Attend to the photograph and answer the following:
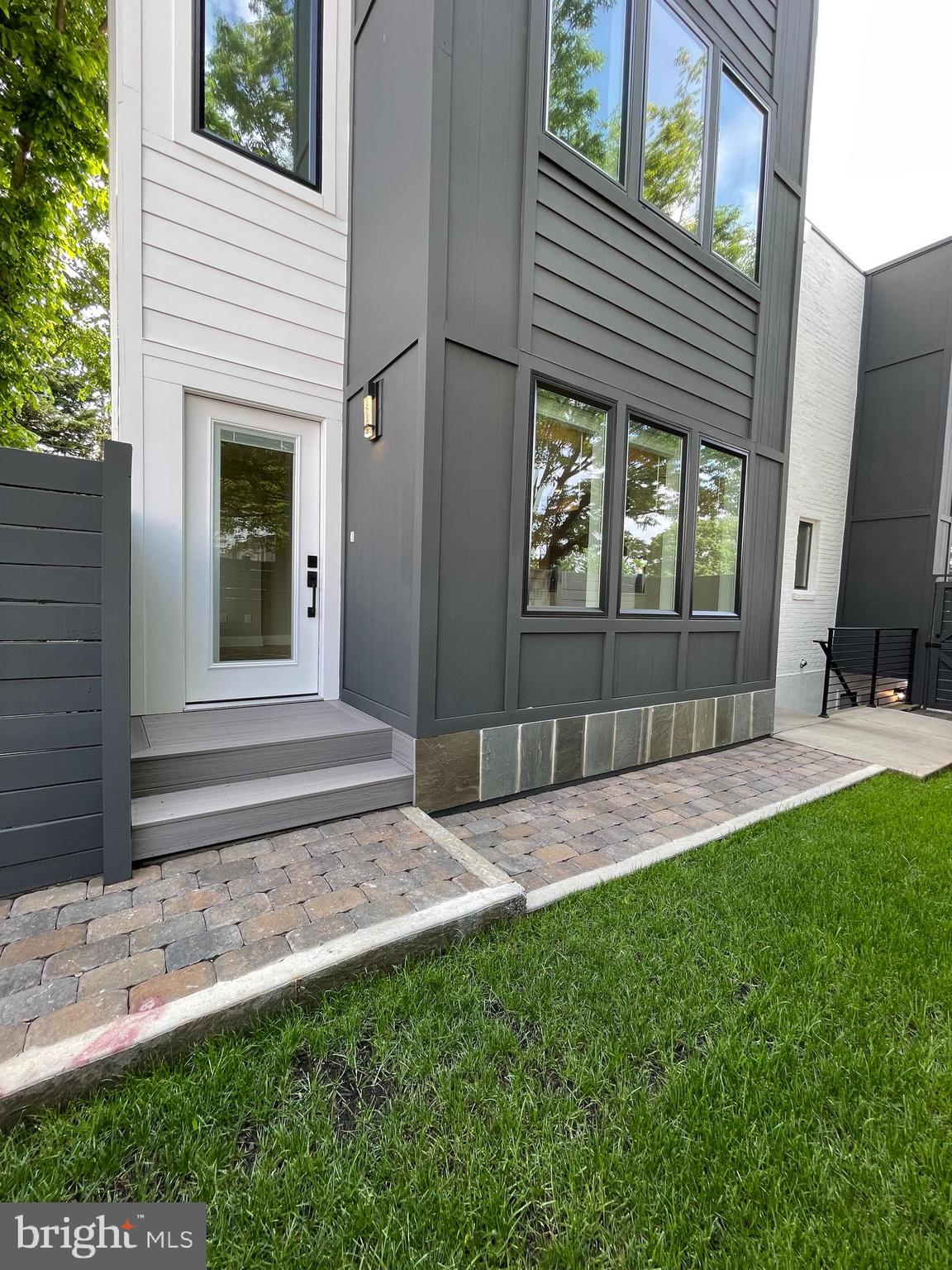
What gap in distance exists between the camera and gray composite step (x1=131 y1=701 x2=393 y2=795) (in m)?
2.64

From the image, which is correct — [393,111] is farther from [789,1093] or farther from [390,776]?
[789,1093]

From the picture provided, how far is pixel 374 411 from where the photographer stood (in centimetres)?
342

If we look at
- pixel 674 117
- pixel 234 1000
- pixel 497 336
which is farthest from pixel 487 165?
pixel 234 1000

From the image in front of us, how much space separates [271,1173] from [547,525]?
320cm

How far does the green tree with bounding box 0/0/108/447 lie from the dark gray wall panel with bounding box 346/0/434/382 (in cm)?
354

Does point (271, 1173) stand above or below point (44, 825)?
below

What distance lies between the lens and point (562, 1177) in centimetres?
120

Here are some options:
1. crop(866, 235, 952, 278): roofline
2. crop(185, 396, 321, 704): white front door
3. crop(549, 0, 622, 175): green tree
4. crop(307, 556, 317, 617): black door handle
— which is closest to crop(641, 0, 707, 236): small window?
crop(549, 0, 622, 175): green tree

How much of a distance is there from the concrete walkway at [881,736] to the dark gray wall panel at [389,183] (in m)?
4.87

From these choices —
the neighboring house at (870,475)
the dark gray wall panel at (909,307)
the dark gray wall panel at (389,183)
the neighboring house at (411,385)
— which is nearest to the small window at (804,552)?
the neighboring house at (870,475)

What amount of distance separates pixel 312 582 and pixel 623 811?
2.60 metres

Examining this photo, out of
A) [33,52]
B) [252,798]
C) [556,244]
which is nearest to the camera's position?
[252,798]

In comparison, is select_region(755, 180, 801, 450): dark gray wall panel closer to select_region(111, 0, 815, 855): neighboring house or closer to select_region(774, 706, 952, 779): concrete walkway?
select_region(111, 0, 815, 855): neighboring house

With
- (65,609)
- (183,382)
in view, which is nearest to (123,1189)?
(65,609)
